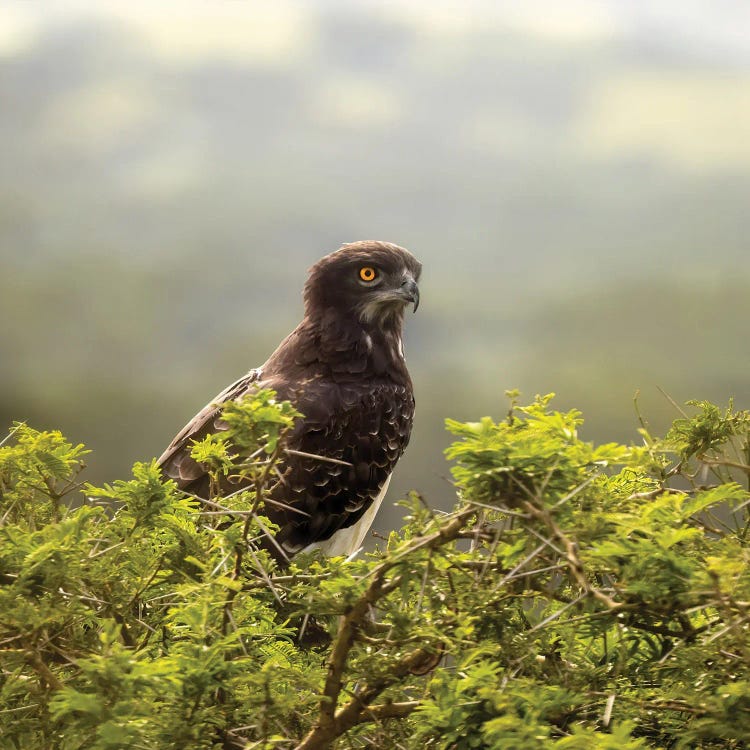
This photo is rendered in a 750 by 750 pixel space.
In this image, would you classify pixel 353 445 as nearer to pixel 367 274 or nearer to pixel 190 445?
pixel 190 445

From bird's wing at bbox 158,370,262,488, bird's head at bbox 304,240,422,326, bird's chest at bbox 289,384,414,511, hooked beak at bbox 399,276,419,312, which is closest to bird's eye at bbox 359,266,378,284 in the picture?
bird's head at bbox 304,240,422,326

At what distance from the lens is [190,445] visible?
13.8ft

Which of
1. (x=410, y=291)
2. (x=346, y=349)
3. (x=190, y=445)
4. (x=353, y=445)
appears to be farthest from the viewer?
(x=410, y=291)

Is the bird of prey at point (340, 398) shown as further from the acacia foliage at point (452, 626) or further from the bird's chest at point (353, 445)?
the acacia foliage at point (452, 626)

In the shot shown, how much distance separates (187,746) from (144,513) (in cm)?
55

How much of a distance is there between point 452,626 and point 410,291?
3.20 m

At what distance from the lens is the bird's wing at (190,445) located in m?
4.02

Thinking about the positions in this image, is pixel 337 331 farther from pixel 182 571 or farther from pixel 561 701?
pixel 561 701

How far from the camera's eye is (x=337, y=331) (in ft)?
14.6

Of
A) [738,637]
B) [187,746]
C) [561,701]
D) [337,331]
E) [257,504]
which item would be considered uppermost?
[337,331]

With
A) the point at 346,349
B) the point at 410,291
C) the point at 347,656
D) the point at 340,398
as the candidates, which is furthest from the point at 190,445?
the point at 347,656

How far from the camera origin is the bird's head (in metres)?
4.54

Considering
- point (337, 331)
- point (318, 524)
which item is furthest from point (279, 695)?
point (337, 331)

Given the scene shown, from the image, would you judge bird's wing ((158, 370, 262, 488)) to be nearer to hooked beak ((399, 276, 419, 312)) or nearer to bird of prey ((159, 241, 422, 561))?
bird of prey ((159, 241, 422, 561))
